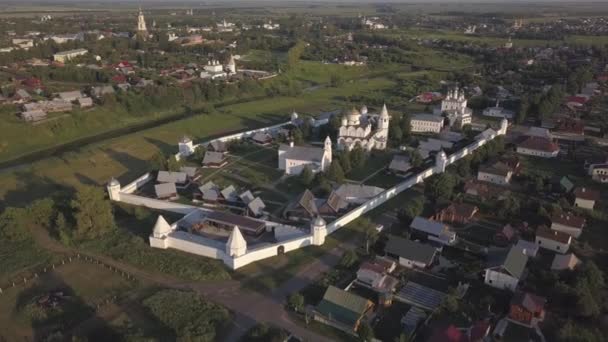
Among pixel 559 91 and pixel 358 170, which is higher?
pixel 559 91

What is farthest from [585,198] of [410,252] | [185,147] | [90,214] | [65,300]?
A: [65,300]

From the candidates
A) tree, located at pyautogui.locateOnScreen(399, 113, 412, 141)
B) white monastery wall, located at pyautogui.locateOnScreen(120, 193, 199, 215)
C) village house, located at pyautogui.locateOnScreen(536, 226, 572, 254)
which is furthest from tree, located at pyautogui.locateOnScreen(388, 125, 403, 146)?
white monastery wall, located at pyautogui.locateOnScreen(120, 193, 199, 215)

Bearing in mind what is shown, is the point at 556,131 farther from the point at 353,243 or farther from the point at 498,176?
the point at 353,243

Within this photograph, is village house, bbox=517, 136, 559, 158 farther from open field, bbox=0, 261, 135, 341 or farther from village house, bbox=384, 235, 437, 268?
open field, bbox=0, 261, 135, 341

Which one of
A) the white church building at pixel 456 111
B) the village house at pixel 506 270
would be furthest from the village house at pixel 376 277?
the white church building at pixel 456 111

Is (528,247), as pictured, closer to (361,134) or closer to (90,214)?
(361,134)

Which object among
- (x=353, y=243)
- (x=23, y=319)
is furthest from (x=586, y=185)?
(x=23, y=319)
